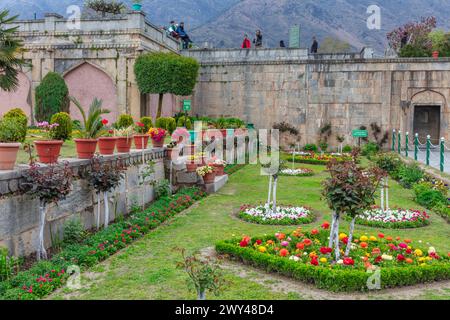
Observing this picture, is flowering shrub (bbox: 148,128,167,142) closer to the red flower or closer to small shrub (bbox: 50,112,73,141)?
small shrub (bbox: 50,112,73,141)

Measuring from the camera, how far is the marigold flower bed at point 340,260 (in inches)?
247

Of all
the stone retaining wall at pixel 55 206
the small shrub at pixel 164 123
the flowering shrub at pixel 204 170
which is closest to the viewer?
the stone retaining wall at pixel 55 206

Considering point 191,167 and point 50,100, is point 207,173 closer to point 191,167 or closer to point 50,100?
point 191,167

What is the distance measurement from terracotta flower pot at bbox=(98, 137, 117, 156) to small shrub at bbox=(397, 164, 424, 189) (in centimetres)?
930

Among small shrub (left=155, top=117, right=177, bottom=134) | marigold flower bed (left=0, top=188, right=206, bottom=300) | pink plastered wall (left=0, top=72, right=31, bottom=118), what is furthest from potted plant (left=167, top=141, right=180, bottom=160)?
pink plastered wall (left=0, top=72, right=31, bottom=118)

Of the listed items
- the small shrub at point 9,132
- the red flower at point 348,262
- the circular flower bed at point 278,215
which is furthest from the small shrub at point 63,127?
the red flower at point 348,262

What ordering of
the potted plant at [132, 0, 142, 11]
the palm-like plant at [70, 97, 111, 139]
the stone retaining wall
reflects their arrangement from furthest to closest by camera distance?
1. the potted plant at [132, 0, 142, 11]
2. the palm-like plant at [70, 97, 111, 139]
3. the stone retaining wall

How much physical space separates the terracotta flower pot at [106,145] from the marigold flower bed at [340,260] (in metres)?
3.57

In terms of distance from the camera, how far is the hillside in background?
80188mm

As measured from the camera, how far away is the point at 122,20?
71.5ft

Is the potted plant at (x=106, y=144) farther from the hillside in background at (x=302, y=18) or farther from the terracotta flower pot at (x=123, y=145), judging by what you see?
the hillside in background at (x=302, y=18)
